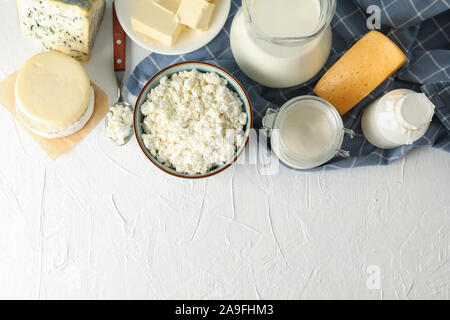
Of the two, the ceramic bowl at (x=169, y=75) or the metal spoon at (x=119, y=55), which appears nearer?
the ceramic bowl at (x=169, y=75)

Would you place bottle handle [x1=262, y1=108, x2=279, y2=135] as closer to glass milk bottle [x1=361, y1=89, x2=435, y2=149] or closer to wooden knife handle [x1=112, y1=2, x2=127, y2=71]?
glass milk bottle [x1=361, y1=89, x2=435, y2=149]

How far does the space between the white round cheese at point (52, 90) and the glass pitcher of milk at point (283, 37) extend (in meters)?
0.35

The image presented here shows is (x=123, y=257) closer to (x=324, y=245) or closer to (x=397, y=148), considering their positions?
(x=324, y=245)

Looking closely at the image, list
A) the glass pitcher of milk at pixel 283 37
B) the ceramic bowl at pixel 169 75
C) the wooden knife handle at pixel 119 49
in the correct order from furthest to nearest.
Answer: the wooden knife handle at pixel 119 49 → the ceramic bowl at pixel 169 75 → the glass pitcher of milk at pixel 283 37

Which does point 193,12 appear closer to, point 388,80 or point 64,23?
point 64,23

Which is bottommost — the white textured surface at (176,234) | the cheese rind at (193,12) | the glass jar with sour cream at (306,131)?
the white textured surface at (176,234)

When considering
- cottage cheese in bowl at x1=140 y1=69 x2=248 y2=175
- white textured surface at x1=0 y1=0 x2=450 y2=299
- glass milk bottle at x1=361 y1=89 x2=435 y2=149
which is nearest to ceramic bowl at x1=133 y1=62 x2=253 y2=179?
cottage cheese in bowl at x1=140 y1=69 x2=248 y2=175

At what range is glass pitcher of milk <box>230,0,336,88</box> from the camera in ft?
2.65

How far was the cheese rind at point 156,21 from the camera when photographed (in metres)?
0.94

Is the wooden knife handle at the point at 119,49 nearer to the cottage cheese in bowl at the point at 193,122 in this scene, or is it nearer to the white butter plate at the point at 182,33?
the white butter plate at the point at 182,33

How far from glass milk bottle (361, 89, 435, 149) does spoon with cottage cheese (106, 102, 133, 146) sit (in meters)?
0.54

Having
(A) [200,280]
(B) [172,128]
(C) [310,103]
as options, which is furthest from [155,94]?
(A) [200,280]

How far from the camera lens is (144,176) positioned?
1.03 m

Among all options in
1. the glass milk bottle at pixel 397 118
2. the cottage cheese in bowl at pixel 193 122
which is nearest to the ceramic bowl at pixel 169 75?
the cottage cheese in bowl at pixel 193 122
